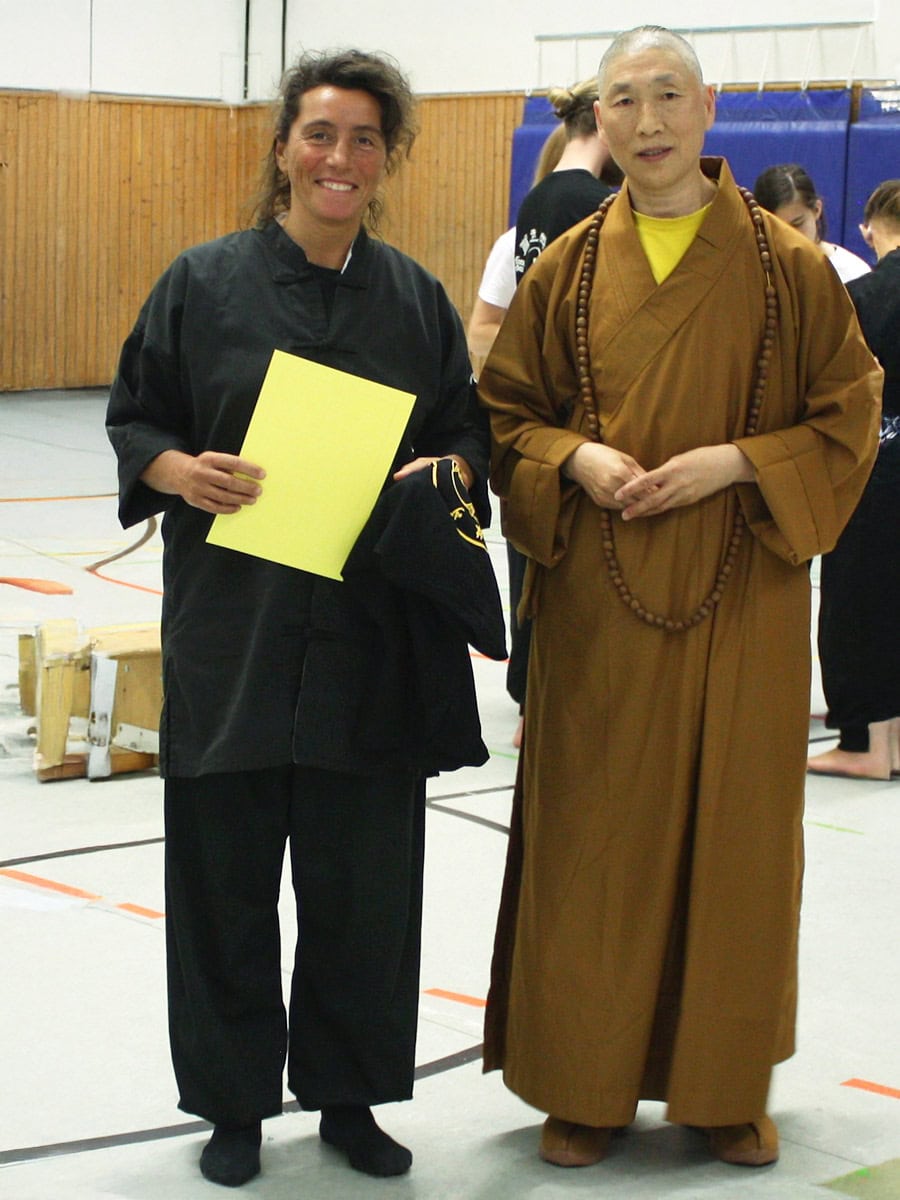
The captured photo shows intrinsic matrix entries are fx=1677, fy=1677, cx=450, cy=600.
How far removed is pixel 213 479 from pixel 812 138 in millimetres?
9950

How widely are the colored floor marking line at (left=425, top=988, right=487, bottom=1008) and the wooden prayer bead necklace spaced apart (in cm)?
97

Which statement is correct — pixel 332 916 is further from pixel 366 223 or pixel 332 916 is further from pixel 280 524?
pixel 366 223

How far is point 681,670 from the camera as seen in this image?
2.33 m

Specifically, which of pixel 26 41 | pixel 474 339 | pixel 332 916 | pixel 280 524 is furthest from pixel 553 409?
pixel 26 41

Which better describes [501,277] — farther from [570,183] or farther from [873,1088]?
[873,1088]

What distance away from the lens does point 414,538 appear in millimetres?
2176

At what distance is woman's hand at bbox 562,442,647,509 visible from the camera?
2266mm

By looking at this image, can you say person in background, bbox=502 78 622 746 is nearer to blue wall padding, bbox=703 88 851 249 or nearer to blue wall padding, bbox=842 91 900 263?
blue wall padding, bbox=842 91 900 263

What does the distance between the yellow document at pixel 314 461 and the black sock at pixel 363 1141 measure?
78cm

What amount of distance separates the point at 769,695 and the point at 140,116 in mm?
13810

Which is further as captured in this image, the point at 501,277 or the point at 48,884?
the point at 501,277

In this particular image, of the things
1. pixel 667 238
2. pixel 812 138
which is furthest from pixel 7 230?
pixel 667 238

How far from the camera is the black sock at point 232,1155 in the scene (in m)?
2.30

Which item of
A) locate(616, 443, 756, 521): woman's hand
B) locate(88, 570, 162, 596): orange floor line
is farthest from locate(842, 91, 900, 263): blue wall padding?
locate(616, 443, 756, 521): woman's hand
